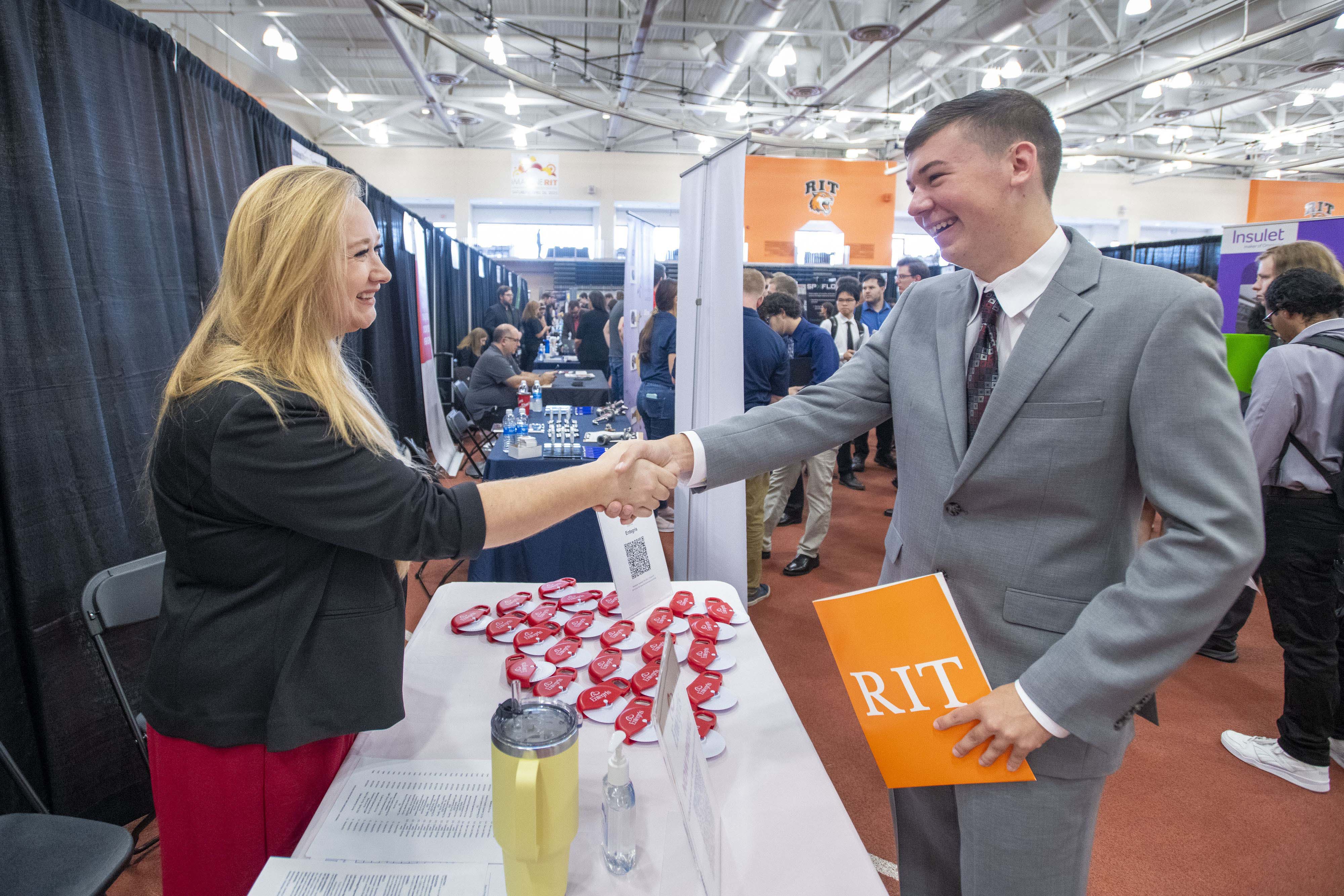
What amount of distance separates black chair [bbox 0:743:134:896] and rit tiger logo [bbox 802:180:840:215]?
11.2 meters

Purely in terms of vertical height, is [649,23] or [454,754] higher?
[649,23]

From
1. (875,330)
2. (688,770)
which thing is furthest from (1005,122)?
(875,330)

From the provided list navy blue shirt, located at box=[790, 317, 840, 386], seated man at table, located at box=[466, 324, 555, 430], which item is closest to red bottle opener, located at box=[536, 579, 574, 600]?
navy blue shirt, located at box=[790, 317, 840, 386]

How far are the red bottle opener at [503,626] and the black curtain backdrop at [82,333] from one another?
1130mm

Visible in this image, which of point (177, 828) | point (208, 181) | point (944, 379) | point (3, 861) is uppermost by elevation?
point (208, 181)

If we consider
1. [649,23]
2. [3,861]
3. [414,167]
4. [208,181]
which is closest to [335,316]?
[3,861]

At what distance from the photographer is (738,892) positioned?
3.07 feet

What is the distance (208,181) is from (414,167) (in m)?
15.5

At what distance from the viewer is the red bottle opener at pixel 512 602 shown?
1.78 meters

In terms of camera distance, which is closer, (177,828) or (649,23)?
(177,828)

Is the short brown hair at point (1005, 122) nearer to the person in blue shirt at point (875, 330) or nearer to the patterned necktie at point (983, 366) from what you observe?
the patterned necktie at point (983, 366)

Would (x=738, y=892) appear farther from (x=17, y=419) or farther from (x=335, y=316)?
(x=17, y=419)

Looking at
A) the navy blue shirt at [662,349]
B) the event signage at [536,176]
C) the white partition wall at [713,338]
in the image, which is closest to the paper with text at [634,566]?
the white partition wall at [713,338]

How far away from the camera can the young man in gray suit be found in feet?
2.94
